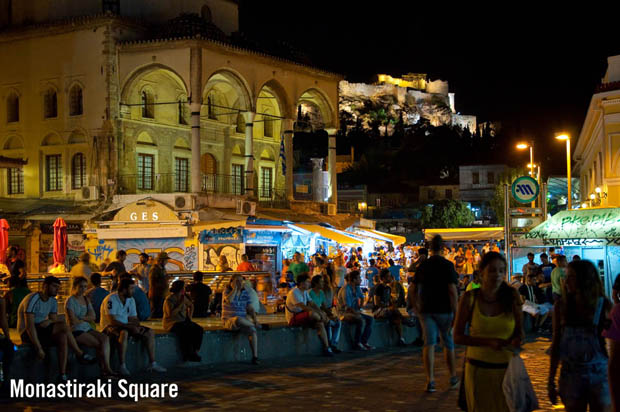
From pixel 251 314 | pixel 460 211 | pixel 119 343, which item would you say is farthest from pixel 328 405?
pixel 460 211

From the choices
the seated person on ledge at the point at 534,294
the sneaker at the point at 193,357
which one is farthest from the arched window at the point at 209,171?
the sneaker at the point at 193,357

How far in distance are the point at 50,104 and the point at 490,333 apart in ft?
99.6

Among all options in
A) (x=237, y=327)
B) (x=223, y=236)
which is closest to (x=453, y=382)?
(x=237, y=327)

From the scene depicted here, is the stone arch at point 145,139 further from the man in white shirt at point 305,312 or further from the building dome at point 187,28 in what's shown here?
the man in white shirt at point 305,312

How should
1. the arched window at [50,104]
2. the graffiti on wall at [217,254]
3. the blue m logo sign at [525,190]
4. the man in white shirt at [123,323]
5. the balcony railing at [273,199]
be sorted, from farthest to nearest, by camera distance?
the balcony railing at [273,199], the arched window at [50,104], the graffiti on wall at [217,254], the blue m logo sign at [525,190], the man in white shirt at [123,323]

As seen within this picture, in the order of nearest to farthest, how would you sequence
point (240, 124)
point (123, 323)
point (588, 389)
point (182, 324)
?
point (588, 389)
point (123, 323)
point (182, 324)
point (240, 124)

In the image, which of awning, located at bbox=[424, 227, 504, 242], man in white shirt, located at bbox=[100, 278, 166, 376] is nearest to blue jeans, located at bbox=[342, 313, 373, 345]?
man in white shirt, located at bbox=[100, 278, 166, 376]

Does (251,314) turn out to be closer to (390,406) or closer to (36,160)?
(390,406)

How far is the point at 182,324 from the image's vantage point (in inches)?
504

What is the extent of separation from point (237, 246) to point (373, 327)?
1363 centimetres

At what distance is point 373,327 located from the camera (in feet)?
52.3

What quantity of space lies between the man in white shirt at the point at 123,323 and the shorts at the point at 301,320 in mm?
3053

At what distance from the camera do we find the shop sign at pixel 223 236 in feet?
86.1

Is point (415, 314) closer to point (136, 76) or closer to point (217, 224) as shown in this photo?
point (217, 224)
